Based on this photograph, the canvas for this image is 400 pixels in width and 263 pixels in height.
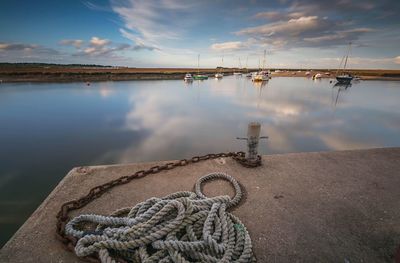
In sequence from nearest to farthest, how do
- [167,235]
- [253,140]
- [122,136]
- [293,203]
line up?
[167,235] < [293,203] < [253,140] < [122,136]

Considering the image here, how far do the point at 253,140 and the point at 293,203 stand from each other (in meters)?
1.56

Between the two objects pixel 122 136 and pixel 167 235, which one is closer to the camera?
pixel 167 235

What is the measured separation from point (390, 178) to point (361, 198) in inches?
51.4

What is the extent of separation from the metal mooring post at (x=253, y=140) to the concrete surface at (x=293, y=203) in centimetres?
33

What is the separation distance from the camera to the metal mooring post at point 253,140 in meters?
4.71

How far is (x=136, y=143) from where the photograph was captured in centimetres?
1037

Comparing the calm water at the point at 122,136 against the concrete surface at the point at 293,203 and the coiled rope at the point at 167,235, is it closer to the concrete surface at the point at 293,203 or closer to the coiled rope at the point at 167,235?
the concrete surface at the point at 293,203

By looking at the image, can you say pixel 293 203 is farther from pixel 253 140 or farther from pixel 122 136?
pixel 122 136

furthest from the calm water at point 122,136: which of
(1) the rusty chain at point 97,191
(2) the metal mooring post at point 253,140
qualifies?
(2) the metal mooring post at point 253,140

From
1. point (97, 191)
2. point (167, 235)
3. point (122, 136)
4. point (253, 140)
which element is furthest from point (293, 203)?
point (122, 136)

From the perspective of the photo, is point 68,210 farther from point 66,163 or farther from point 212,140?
point 212,140

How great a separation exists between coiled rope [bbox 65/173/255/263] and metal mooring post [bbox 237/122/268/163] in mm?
2036

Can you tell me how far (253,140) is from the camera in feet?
15.5

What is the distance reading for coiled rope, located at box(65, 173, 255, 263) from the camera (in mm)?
2438
